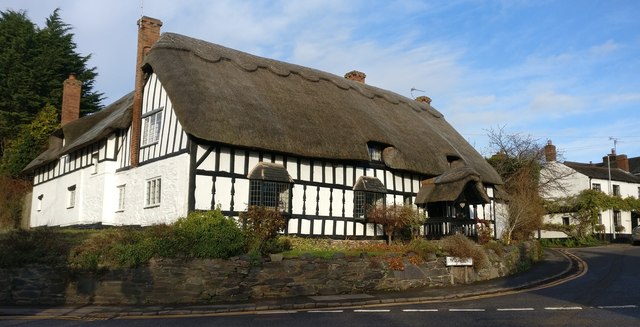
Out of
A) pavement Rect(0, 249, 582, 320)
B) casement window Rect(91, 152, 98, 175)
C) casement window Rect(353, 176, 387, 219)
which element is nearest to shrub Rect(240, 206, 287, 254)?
pavement Rect(0, 249, 582, 320)

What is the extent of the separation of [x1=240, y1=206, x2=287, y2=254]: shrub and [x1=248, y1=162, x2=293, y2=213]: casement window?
1262 millimetres

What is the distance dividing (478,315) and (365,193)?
38.4 ft

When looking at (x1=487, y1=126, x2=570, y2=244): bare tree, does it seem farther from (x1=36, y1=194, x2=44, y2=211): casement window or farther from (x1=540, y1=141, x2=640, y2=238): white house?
(x1=36, y1=194, x2=44, y2=211): casement window

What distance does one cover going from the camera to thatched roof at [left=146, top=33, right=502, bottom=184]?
19.3m

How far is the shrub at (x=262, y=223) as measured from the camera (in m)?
17.9

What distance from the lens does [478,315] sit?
11.8 meters

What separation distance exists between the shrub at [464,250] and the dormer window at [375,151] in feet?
20.3

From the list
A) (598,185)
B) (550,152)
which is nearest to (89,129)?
(550,152)

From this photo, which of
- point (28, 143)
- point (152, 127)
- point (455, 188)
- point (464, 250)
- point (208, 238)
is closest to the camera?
point (208, 238)

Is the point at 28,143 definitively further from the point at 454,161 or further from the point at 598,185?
the point at 598,185

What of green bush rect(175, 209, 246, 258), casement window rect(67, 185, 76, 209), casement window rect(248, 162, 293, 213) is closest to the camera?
green bush rect(175, 209, 246, 258)

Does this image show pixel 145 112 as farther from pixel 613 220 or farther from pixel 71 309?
pixel 613 220

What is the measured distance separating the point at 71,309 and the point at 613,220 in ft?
141

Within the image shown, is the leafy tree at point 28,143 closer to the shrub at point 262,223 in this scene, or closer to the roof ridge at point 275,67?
the roof ridge at point 275,67
